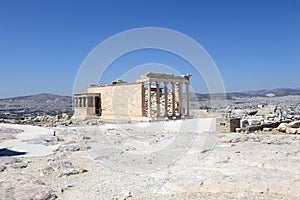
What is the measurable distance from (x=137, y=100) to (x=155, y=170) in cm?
2211

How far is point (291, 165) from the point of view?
8.17 m

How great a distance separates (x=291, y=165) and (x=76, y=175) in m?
5.79

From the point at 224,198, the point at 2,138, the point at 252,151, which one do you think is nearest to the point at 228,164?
the point at 252,151

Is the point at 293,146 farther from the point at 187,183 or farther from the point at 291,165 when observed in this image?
the point at 187,183

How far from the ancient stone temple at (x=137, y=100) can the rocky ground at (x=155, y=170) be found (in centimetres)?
1598

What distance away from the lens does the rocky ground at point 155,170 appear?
21.2 feet

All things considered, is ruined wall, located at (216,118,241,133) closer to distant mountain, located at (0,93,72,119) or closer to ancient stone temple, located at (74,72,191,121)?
ancient stone temple, located at (74,72,191,121)

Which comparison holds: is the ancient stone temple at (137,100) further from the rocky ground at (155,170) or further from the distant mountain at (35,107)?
the rocky ground at (155,170)

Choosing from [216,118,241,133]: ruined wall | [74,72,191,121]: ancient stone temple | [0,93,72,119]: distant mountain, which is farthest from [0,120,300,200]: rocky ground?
[0,93,72,119]: distant mountain

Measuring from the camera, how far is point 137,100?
101 ft

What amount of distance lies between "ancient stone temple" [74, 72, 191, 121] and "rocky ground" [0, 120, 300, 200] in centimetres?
1598

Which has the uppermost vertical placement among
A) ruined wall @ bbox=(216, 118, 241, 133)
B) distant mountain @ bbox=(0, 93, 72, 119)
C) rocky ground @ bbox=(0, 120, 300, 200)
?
distant mountain @ bbox=(0, 93, 72, 119)

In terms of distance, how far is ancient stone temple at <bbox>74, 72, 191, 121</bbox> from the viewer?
3006 cm

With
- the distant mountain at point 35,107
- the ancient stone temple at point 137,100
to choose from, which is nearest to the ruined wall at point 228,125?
the ancient stone temple at point 137,100
